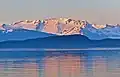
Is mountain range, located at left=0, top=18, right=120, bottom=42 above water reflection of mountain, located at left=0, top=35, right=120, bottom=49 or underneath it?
above

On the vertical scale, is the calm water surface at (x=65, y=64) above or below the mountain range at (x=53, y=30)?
below

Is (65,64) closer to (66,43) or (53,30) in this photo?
(66,43)

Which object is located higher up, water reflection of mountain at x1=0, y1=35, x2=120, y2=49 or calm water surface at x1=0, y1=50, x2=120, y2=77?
water reflection of mountain at x1=0, y1=35, x2=120, y2=49

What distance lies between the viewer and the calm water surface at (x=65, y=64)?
1579 millimetres

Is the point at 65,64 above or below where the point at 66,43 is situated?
below

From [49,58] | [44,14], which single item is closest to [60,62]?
[49,58]

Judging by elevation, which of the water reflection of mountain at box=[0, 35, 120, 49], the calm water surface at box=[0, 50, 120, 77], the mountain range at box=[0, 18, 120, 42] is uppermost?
the mountain range at box=[0, 18, 120, 42]

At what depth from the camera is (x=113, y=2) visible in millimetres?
2143

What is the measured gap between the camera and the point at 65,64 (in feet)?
5.21

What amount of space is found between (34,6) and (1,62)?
0.73 metres

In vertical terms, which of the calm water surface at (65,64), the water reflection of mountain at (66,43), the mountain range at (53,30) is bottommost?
the calm water surface at (65,64)

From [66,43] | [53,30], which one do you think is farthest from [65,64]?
[53,30]

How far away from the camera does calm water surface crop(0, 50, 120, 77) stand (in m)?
1.58

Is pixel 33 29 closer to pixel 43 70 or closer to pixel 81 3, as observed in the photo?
pixel 43 70
